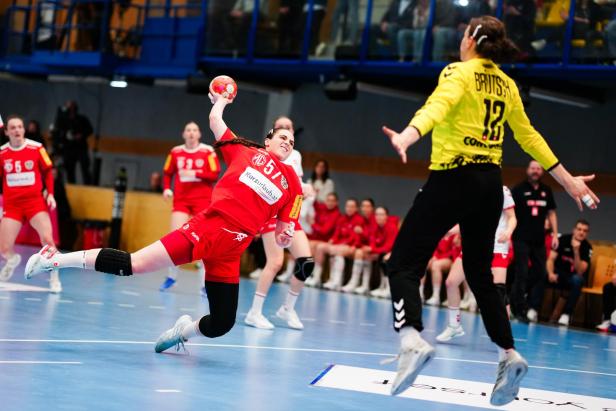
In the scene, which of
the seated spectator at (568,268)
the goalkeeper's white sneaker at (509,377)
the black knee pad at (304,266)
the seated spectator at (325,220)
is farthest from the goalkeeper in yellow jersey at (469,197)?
the seated spectator at (325,220)

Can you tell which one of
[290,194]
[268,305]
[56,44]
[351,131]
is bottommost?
[268,305]

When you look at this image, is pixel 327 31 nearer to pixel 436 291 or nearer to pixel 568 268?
pixel 436 291

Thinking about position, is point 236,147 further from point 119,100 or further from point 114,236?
point 119,100

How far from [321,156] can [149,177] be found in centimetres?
485

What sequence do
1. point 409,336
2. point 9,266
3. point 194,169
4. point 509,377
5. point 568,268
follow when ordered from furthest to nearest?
point 568,268
point 194,169
point 9,266
point 509,377
point 409,336

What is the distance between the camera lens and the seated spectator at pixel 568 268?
1415cm

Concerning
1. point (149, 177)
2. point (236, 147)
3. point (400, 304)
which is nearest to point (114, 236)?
point (149, 177)

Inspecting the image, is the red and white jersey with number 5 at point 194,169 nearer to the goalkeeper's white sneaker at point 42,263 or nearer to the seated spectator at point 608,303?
the goalkeeper's white sneaker at point 42,263

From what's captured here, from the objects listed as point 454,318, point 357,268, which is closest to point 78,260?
point 454,318

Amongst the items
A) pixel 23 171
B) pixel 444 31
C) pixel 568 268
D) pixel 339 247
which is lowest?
pixel 339 247

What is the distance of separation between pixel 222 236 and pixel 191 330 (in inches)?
31.0

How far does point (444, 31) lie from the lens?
15070 mm

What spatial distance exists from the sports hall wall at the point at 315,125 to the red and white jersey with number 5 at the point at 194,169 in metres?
5.87

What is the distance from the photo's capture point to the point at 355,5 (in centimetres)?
1639
